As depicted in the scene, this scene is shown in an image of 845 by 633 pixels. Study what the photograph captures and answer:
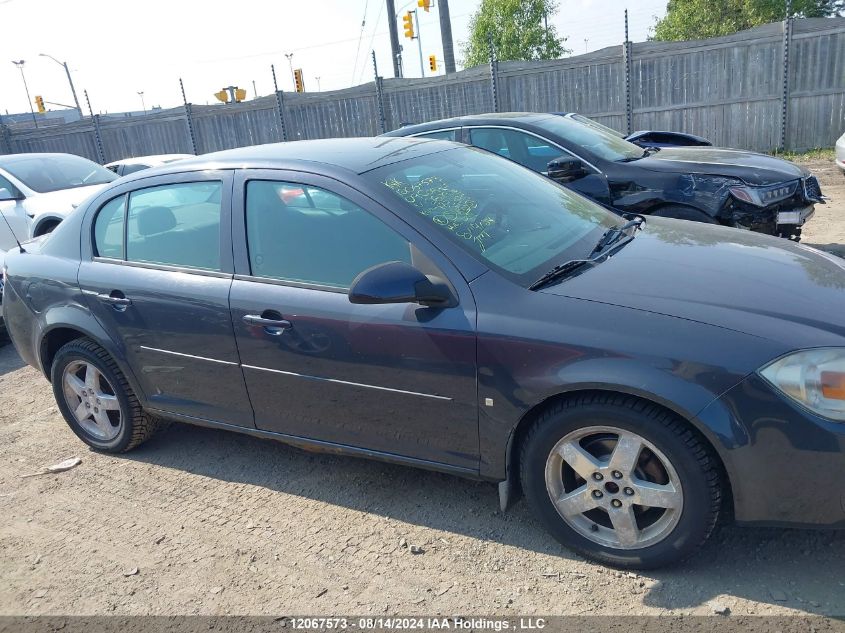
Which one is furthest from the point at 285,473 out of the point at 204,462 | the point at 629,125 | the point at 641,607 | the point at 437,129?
the point at 629,125

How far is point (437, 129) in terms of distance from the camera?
6.88 meters

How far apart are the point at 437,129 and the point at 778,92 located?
992 cm

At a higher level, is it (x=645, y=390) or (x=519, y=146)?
(x=519, y=146)

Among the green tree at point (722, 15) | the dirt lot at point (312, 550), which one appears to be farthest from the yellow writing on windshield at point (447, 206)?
the green tree at point (722, 15)

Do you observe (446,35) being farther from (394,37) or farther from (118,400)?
(118,400)

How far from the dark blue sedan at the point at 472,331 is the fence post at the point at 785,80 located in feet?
38.9

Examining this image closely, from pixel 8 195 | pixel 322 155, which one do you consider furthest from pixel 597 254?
pixel 8 195

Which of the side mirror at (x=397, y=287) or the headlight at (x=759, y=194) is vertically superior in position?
the side mirror at (x=397, y=287)

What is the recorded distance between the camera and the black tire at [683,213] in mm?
5719

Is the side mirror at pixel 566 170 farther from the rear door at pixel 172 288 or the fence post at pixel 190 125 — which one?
the fence post at pixel 190 125

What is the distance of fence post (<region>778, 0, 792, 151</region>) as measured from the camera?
12945 mm

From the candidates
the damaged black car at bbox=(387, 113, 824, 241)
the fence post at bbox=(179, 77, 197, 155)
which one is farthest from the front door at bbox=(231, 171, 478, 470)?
the fence post at bbox=(179, 77, 197, 155)

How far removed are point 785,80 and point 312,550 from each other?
1400 centimetres

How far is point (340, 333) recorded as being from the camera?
2979mm
